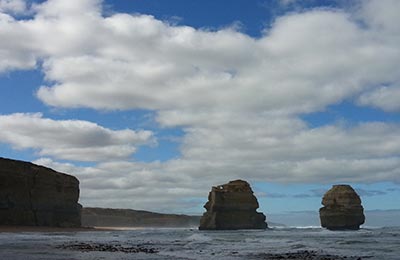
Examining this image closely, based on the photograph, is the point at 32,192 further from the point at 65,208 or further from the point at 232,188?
the point at 232,188

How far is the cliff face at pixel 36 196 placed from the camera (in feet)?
298

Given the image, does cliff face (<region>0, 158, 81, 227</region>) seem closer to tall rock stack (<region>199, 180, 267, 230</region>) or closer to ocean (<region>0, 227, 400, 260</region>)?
ocean (<region>0, 227, 400, 260</region>)

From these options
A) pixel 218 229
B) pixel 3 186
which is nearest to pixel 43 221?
pixel 3 186

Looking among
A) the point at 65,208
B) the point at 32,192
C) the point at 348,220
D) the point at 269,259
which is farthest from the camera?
the point at 348,220

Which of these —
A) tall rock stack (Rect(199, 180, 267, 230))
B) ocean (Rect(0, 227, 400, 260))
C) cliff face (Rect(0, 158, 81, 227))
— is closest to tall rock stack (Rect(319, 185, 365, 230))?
tall rock stack (Rect(199, 180, 267, 230))

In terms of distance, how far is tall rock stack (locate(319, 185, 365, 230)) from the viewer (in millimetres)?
121562

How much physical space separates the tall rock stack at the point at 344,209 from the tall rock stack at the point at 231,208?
20.0 m

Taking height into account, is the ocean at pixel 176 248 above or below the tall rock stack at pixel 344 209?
below

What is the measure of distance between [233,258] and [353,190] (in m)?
99.1

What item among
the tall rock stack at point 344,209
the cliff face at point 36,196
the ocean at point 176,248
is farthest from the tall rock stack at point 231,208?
the ocean at point 176,248

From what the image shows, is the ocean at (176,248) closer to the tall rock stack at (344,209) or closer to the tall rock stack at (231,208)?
the tall rock stack at (344,209)

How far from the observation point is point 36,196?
97.2 meters

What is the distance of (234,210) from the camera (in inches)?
5143

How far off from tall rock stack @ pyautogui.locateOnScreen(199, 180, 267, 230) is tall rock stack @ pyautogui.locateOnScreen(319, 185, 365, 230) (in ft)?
65.7
